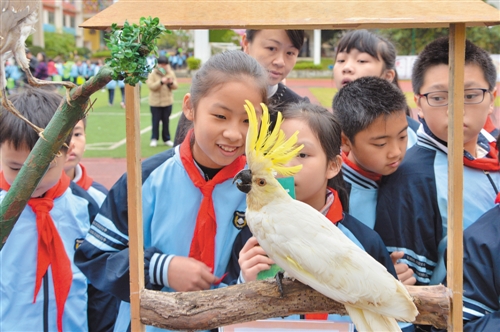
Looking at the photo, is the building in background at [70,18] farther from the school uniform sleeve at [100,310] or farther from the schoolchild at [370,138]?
the schoolchild at [370,138]

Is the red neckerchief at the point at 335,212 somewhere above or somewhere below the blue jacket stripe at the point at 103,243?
above

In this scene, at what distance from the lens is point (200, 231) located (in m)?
1.74

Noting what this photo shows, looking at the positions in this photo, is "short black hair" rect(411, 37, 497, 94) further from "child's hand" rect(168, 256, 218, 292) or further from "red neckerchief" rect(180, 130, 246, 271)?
"child's hand" rect(168, 256, 218, 292)

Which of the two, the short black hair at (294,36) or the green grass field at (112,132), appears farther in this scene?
the green grass field at (112,132)

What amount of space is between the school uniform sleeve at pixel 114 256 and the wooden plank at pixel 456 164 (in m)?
0.86

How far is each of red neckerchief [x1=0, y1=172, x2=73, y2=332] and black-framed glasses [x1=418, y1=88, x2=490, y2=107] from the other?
62.8 inches

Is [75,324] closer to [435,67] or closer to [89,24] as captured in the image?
[89,24]

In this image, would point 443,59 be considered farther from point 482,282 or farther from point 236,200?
point 236,200

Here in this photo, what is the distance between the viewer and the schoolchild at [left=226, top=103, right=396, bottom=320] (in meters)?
1.72

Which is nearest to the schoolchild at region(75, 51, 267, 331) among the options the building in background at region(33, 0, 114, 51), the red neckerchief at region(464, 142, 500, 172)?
the red neckerchief at region(464, 142, 500, 172)

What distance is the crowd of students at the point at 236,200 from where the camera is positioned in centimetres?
167

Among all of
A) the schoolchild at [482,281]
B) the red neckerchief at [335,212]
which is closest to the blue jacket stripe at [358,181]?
the red neckerchief at [335,212]

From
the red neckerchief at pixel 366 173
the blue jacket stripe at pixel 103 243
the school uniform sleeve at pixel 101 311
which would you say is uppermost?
the red neckerchief at pixel 366 173

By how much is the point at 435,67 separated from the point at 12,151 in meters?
1.74
